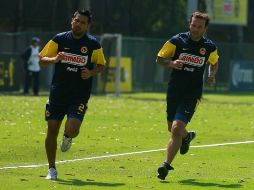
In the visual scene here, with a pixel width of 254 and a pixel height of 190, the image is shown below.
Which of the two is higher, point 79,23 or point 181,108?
point 79,23

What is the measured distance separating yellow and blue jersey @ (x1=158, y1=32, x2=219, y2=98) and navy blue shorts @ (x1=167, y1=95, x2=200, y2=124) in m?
0.10

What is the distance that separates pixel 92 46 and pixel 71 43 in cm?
28

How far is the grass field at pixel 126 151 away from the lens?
12.9 meters

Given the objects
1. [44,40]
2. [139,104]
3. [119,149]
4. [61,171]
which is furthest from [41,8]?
[61,171]

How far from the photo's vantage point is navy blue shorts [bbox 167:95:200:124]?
1363cm

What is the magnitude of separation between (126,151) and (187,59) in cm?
378

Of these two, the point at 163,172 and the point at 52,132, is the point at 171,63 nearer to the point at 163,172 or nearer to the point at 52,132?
the point at 163,172

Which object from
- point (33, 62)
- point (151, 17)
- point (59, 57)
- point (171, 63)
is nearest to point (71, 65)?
point (59, 57)

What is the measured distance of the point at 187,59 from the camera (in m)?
13.8

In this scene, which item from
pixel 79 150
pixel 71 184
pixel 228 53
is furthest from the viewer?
pixel 228 53

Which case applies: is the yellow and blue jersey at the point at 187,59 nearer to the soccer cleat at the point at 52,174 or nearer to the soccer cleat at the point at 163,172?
the soccer cleat at the point at 163,172

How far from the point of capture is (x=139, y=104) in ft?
106

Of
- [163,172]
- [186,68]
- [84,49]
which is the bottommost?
[163,172]

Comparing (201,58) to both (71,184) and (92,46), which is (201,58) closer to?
(92,46)
